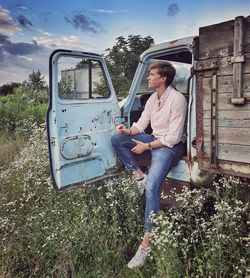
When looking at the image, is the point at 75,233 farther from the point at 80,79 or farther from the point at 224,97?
the point at 224,97

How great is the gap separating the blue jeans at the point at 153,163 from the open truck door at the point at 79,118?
21 cm

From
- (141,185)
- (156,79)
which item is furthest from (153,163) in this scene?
(156,79)

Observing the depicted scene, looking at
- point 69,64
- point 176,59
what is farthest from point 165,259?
point 176,59

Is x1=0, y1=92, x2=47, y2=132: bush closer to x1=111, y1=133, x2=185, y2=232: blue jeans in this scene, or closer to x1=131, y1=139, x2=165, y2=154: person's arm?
x1=111, y1=133, x2=185, y2=232: blue jeans

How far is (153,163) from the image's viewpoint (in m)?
3.50

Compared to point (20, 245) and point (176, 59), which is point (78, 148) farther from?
point (176, 59)

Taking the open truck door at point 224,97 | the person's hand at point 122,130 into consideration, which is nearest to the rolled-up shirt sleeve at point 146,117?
the person's hand at point 122,130

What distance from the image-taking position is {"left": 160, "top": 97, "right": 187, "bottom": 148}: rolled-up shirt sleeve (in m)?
3.48

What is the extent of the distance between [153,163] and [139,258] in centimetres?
97

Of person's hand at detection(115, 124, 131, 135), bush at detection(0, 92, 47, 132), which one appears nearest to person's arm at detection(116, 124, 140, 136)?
person's hand at detection(115, 124, 131, 135)

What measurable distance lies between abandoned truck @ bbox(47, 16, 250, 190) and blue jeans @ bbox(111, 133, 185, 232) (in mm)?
140

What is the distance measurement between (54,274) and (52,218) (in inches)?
29.8

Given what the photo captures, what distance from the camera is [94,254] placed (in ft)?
10.6

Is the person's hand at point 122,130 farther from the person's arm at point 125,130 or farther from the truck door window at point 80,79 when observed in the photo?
the truck door window at point 80,79
